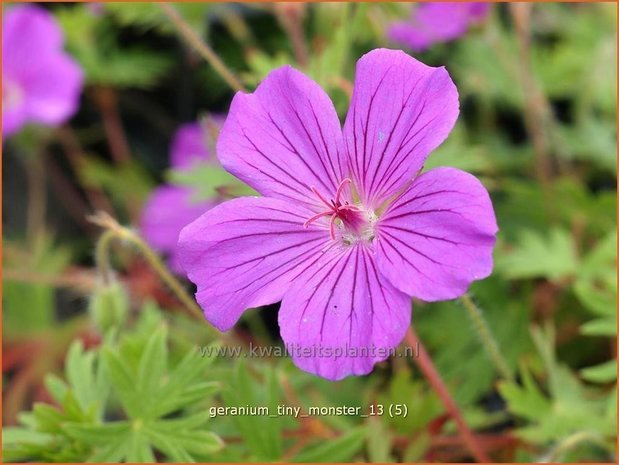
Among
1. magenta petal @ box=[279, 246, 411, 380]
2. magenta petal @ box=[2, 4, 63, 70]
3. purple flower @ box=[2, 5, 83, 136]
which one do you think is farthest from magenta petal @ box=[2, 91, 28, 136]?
magenta petal @ box=[279, 246, 411, 380]

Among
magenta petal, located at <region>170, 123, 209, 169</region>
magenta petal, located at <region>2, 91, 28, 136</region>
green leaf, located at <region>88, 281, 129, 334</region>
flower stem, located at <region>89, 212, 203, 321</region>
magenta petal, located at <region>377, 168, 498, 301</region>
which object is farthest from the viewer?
magenta petal, located at <region>2, 91, 28, 136</region>

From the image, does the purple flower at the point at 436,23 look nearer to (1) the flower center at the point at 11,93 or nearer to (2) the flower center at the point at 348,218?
(2) the flower center at the point at 348,218

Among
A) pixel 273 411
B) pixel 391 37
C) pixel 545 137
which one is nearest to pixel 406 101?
pixel 273 411

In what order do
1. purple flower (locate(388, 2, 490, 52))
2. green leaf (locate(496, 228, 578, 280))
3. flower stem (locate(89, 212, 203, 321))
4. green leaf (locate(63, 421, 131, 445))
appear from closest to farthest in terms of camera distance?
green leaf (locate(63, 421, 131, 445)) → flower stem (locate(89, 212, 203, 321)) → green leaf (locate(496, 228, 578, 280)) → purple flower (locate(388, 2, 490, 52))

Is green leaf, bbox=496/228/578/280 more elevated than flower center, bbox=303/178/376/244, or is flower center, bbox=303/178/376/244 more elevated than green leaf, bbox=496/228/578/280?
green leaf, bbox=496/228/578/280

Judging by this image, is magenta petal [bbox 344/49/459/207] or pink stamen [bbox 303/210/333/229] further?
pink stamen [bbox 303/210/333/229]

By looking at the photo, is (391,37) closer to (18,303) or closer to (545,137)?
(545,137)

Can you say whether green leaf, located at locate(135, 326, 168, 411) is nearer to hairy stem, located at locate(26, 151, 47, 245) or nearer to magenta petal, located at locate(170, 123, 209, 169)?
magenta petal, located at locate(170, 123, 209, 169)

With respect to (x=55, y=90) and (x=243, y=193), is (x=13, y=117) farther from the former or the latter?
(x=243, y=193)
